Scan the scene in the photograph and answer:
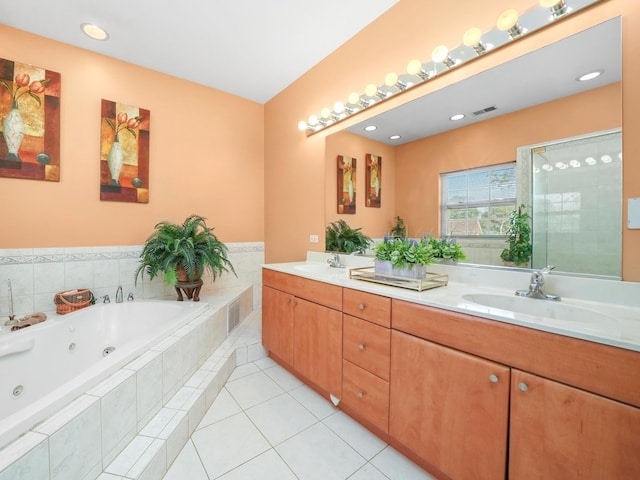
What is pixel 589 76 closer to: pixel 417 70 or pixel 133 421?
pixel 417 70

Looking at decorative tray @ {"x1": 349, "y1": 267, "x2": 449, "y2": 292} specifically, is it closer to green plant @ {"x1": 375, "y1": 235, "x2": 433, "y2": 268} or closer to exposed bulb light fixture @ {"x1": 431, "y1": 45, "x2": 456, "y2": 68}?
green plant @ {"x1": 375, "y1": 235, "x2": 433, "y2": 268}

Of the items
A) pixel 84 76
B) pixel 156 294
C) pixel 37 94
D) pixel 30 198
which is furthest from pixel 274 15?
pixel 156 294

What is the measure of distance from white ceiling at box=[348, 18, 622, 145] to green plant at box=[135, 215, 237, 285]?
178cm

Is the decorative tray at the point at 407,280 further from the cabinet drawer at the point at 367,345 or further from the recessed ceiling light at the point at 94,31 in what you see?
the recessed ceiling light at the point at 94,31

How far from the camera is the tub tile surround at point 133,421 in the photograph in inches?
34.3

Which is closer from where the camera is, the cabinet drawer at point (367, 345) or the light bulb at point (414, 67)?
the cabinet drawer at point (367, 345)

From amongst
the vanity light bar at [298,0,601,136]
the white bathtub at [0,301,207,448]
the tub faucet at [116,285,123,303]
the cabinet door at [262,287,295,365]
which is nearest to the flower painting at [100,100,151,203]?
the tub faucet at [116,285,123,303]

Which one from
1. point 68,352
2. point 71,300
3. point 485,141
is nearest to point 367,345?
point 485,141

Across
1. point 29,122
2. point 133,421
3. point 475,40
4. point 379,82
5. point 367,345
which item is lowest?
point 133,421

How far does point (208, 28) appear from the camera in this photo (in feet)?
6.96

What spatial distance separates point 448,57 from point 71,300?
10.3 ft

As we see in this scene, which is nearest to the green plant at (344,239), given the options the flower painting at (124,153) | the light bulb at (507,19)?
the light bulb at (507,19)

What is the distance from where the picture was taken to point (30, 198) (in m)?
2.18

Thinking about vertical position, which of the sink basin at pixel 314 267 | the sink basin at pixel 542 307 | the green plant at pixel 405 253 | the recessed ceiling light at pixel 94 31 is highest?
the recessed ceiling light at pixel 94 31
